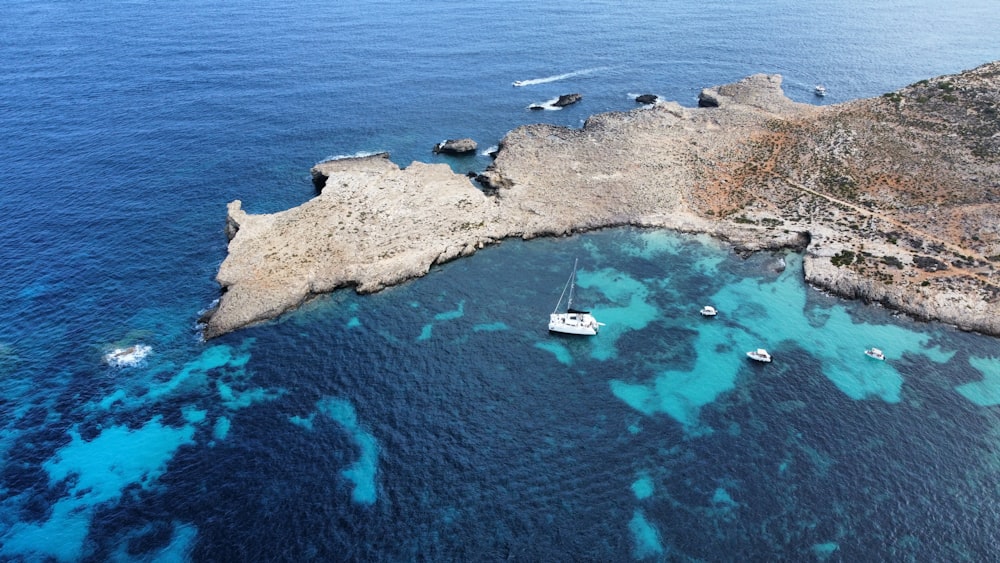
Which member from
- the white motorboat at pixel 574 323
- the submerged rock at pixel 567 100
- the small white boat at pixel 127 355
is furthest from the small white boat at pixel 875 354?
the submerged rock at pixel 567 100

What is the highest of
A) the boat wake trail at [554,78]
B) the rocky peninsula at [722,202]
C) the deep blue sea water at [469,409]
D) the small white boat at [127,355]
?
the boat wake trail at [554,78]

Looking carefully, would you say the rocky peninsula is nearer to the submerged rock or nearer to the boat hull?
the submerged rock

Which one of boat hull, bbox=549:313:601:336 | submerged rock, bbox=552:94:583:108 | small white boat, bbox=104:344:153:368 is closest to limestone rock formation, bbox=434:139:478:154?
submerged rock, bbox=552:94:583:108

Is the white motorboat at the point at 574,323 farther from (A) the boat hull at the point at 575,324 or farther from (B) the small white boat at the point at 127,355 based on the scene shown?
(B) the small white boat at the point at 127,355

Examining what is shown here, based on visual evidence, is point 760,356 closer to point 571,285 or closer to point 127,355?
point 571,285

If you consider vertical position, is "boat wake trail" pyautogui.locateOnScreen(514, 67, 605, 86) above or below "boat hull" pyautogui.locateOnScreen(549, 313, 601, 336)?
above

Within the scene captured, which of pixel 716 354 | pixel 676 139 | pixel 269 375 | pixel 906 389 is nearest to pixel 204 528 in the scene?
pixel 269 375
